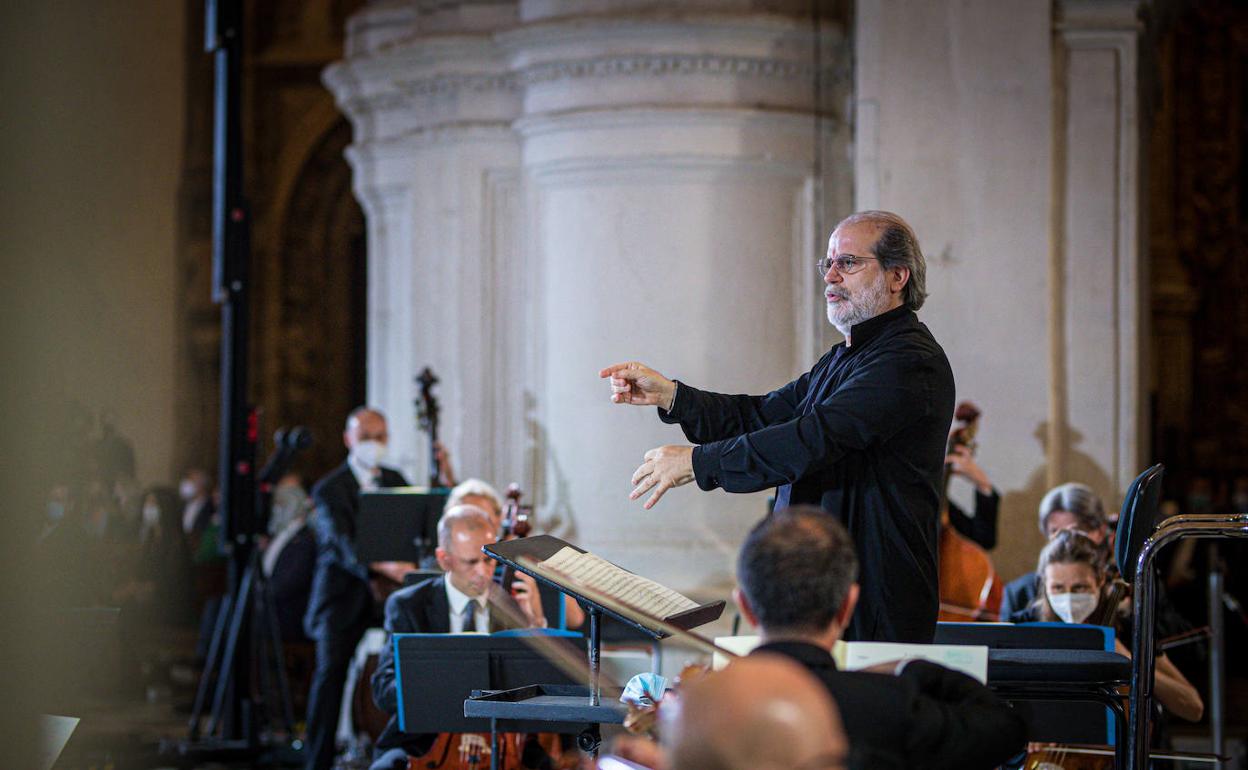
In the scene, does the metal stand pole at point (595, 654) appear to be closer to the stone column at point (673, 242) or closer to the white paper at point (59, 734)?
the white paper at point (59, 734)

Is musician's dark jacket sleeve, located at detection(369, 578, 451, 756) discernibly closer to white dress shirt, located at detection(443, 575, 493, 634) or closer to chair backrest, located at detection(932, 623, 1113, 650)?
white dress shirt, located at detection(443, 575, 493, 634)

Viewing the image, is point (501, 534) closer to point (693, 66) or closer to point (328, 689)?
point (328, 689)

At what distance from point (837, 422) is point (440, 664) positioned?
1678 millimetres

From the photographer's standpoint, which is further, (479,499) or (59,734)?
(479,499)

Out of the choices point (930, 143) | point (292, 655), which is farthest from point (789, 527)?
point (292, 655)

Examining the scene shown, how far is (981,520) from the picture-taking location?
7121 millimetres

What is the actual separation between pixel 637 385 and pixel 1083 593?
207 cm

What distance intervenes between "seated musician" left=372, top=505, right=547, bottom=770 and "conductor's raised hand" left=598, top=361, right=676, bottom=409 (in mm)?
1768

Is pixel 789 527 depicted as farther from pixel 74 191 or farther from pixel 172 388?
pixel 172 388

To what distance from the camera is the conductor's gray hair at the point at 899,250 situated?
13.4ft

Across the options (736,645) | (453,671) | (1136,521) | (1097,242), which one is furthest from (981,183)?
(736,645)

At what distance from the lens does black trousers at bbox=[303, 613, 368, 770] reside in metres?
7.51

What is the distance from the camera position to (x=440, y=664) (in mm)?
4918

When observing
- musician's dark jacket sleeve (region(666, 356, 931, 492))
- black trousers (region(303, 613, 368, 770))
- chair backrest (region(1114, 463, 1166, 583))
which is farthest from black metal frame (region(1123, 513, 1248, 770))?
black trousers (region(303, 613, 368, 770))
